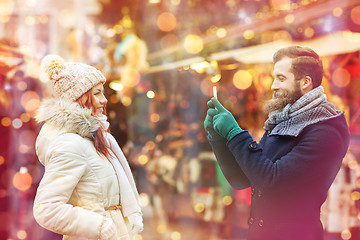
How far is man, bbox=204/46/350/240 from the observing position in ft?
6.70

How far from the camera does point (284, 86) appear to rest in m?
2.21

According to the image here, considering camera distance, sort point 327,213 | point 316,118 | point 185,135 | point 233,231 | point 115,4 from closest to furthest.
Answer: point 316,118
point 327,213
point 233,231
point 185,135
point 115,4

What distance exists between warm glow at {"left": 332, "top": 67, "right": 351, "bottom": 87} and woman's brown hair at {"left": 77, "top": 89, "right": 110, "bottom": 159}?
163 inches

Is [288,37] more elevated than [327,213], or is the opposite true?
[288,37]

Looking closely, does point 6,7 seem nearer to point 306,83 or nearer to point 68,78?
point 68,78

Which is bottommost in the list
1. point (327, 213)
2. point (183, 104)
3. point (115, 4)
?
point (327, 213)

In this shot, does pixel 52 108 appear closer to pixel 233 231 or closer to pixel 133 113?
pixel 133 113

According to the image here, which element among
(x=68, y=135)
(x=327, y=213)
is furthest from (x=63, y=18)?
(x=68, y=135)

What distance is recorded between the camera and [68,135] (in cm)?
211

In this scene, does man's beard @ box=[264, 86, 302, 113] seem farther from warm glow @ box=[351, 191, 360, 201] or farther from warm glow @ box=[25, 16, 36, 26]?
warm glow @ box=[25, 16, 36, 26]

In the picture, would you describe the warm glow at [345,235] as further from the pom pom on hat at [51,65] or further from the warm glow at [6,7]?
the warm glow at [6,7]

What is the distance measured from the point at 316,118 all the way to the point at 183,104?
561 centimetres

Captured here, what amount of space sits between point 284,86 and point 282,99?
77mm

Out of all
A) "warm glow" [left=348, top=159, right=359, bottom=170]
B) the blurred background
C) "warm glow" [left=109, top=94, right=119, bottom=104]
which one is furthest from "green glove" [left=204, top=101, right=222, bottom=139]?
"warm glow" [left=348, top=159, right=359, bottom=170]
